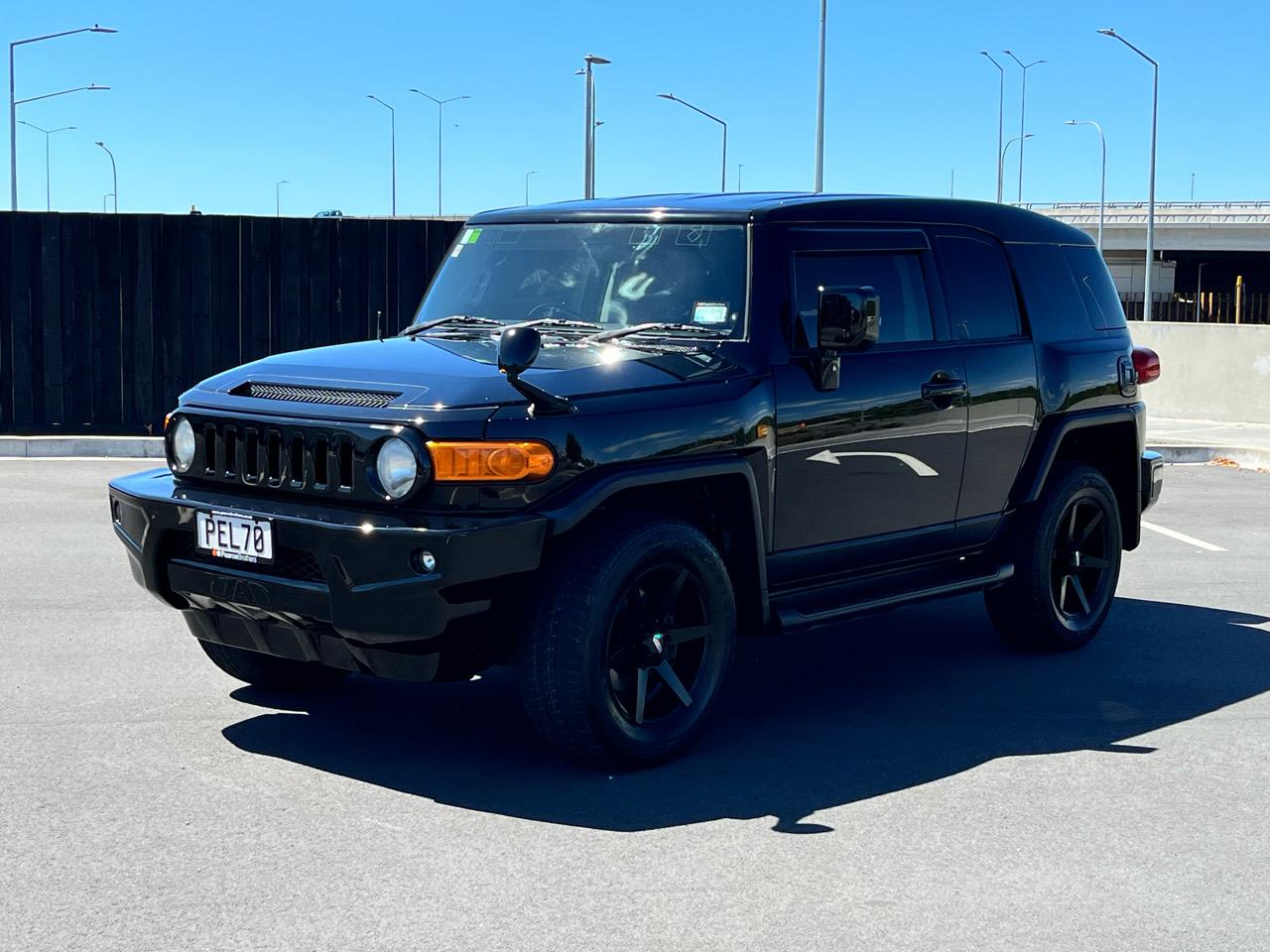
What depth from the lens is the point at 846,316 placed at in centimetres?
581

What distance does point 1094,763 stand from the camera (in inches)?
219

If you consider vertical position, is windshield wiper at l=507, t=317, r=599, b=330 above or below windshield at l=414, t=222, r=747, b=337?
below

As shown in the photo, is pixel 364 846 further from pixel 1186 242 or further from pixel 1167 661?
pixel 1186 242

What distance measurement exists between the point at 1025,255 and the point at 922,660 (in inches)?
71.1

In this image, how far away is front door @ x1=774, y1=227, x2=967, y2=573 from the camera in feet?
19.4

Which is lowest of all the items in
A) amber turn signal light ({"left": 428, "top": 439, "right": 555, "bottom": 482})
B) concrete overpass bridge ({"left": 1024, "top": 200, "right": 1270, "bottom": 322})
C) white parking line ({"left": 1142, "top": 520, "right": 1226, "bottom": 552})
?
white parking line ({"left": 1142, "top": 520, "right": 1226, "bottom": 552})

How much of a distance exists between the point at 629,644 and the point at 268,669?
161 cm

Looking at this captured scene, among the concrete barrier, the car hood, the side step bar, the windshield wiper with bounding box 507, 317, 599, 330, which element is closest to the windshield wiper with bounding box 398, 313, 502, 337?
the windshield wiper with bounding box 507, 317, 599, 330

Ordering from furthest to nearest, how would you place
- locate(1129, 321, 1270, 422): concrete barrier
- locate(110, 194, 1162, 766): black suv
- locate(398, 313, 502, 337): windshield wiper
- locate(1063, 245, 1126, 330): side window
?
1. locate(1129, 321, 1270, 422): concrete barrier
2. locate(1063, 245, 1126, 330): side window
3. locate(398, 313, 502, 337): windshield wiper
4. locate(110, 194, 1162, 766): black suv

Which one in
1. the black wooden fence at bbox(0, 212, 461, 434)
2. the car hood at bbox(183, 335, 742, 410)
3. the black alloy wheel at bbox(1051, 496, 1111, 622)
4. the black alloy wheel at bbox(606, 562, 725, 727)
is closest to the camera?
the car hood at bbox(183, 335, 742, 410)

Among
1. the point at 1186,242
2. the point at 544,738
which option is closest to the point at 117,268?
the point at 544,738

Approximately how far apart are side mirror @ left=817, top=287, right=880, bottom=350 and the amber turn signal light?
1330mm

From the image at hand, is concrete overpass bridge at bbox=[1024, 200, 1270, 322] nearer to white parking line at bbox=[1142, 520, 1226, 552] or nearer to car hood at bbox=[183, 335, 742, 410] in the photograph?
white parking line at bbox=[1142, 520, 1226, 552]

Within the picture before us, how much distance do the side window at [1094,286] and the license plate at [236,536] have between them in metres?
4.08
